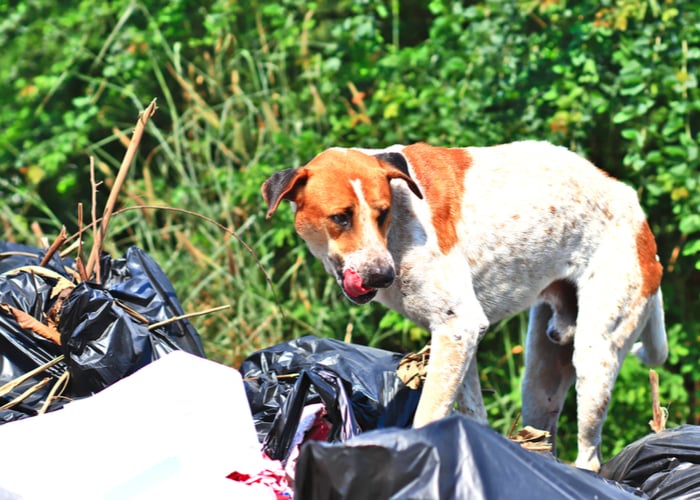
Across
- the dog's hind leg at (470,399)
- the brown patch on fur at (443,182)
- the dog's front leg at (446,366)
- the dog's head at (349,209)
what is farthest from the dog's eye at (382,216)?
the dog's hind leg at (470,399)

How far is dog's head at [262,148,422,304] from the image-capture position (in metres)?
2.85

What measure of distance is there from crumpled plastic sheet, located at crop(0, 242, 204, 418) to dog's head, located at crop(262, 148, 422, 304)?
1.92 feet

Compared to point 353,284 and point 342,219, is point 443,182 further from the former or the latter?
point 353,284

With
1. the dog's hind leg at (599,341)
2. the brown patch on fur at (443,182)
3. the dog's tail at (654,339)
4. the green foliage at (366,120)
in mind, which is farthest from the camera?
the green foliage at (366,120)

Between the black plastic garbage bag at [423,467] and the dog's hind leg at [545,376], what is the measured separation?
1.57m

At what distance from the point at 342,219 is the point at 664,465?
3.95 feet

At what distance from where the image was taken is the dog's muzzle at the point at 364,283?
9.25 ft

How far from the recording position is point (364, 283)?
9.30 ft

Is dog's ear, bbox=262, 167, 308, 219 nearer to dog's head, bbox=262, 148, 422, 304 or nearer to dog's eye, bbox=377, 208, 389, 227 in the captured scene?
dog's head, bbox=262, 148, 422, 304

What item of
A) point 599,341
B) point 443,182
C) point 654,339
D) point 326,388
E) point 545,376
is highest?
point 443,182

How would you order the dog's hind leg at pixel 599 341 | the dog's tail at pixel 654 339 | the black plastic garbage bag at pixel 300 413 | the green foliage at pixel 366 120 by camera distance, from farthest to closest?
the green foliage at pixel 366 120 < the dog's tail at pixel 654 339 < the dog's hind leg at pixel 599 341 < the black plastic garbage bag at pixel 300 413

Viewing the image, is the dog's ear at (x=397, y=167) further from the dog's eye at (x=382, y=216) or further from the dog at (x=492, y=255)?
the dog's eye at (x=382, y=216)

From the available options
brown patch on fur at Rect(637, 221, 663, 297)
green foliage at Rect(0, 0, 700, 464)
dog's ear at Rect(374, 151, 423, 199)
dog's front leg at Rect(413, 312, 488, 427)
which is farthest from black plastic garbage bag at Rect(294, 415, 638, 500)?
green foliage at Rect(0, 0, 700, 464)

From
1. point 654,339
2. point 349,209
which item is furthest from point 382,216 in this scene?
point 654,339
